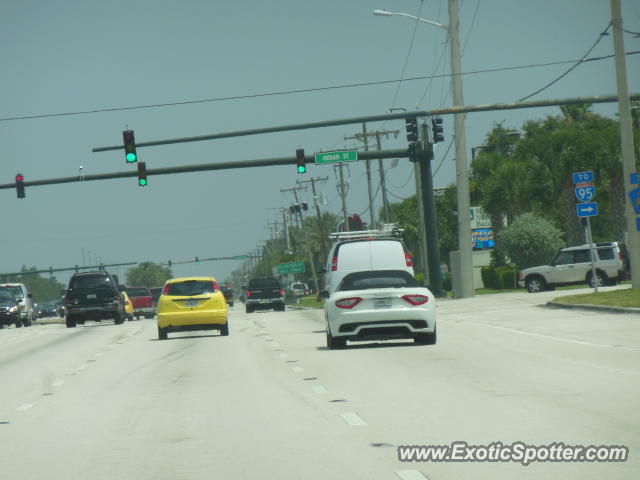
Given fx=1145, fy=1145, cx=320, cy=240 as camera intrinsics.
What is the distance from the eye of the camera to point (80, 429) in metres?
11.6

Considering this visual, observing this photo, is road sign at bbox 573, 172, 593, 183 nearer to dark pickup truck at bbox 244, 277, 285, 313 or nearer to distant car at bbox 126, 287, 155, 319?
dark pickup truck at bbox 244, 277, 285, 313

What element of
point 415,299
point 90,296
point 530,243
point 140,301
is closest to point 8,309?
point 140,301

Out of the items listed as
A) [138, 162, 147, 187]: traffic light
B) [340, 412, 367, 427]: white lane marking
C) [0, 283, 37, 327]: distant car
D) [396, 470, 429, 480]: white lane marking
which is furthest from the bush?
[396, 470, 429, 480]: white lane marking

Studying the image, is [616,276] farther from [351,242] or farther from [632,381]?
[632,381]

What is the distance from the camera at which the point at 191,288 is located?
2981cm

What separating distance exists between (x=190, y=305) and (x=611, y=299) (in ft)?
37.2

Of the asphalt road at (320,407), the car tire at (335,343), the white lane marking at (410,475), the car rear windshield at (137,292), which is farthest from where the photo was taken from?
the car rear windshield at (137,292)

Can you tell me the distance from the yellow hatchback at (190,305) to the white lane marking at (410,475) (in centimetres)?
2149

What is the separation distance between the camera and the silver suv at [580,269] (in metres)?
46.9

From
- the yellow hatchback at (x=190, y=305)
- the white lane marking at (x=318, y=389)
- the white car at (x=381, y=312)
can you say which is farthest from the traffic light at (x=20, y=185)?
the white lane marking at (x=318, y=389)

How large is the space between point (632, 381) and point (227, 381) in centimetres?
581

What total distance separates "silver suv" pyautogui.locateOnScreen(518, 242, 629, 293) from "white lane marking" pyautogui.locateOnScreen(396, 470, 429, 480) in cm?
3951

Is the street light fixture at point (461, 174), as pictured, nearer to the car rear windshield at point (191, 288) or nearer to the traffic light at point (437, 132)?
the traffic light at point (437, 132)

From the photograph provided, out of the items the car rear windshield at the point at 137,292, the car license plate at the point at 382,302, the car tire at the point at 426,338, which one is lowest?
the car rear windshield at the point at 137,292
